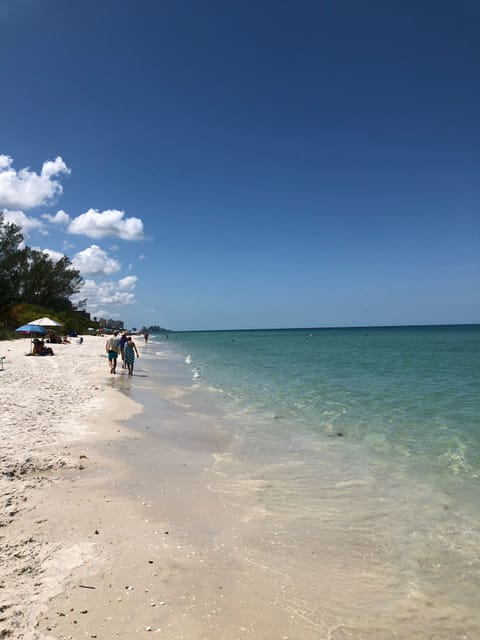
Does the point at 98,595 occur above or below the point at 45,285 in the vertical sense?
below

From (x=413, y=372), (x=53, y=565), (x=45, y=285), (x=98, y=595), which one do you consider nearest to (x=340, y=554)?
(x=98, y=595)

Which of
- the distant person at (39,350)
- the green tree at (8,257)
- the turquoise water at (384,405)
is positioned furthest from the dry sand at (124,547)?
the green tree at (8,257)

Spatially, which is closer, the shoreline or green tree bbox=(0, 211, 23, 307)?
the shoreline

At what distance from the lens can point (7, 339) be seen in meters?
38.7

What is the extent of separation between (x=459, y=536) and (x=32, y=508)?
579cm

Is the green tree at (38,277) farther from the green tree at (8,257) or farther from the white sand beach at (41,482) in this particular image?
the white sand beach at (41,482)

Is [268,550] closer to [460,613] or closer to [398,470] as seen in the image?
[460,613]

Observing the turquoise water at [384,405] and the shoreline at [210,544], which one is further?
the turquoise water at [384,405]

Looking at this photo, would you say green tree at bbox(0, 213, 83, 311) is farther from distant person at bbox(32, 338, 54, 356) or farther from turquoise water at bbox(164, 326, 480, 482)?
turquoise water at bbox(164, 326, 480, 482)

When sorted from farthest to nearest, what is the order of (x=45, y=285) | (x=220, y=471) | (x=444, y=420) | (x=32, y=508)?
1. (x=45, y=285)
2. (x=444, y=420)
3. (x=220, y=471)
4. (x=32, y=508)

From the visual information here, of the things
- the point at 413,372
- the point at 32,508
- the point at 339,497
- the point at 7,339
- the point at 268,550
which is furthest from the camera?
the point at 7,339

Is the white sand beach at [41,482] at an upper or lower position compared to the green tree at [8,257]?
lower

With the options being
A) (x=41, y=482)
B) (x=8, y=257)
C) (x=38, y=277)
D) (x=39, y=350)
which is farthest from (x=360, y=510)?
(x=38, y=277)

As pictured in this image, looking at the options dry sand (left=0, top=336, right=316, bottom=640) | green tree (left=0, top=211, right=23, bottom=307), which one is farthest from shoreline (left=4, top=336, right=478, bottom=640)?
green tree (left=0, top=211, right=23, bottom=307)
